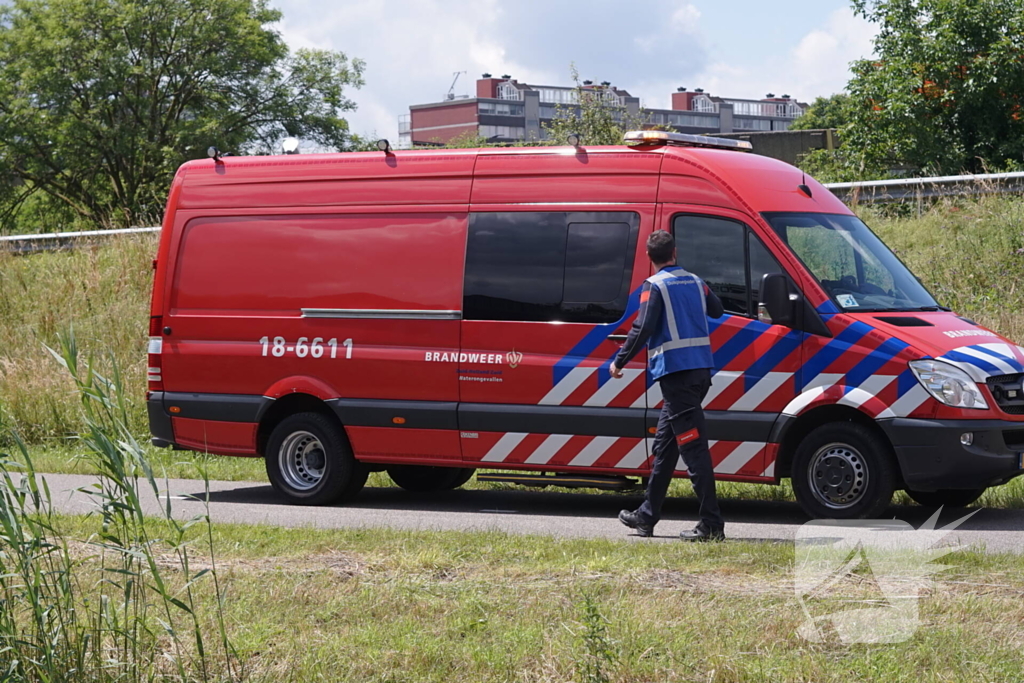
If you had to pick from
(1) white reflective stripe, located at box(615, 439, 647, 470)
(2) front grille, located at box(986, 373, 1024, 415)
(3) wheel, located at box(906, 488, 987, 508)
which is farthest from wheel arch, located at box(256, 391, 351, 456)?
(2) front grille, located at box(986, 373, 1024, 415)

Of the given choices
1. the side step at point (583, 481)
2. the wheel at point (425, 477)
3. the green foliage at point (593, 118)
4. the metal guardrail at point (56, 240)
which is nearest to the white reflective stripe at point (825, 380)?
the side step at point (583, 481)

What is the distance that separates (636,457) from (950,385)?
217cm

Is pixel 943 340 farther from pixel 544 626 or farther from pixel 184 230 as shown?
pixel 184 230

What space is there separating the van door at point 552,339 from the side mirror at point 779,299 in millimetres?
948

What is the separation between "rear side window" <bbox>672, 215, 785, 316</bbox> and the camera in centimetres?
895

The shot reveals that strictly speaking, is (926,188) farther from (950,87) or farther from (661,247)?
(661,247)

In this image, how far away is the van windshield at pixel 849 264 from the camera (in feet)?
29.2

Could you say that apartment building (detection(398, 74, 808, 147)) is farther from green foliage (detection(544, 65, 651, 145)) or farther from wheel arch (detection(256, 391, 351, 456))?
wheel arch (detection(256, 391, 351, 456))

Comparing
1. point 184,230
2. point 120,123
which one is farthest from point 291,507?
point 120,123

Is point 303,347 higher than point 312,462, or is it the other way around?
point 303,347

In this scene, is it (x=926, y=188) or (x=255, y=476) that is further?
(x=926, y=188)
